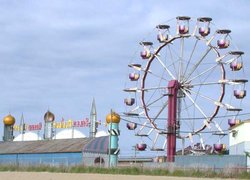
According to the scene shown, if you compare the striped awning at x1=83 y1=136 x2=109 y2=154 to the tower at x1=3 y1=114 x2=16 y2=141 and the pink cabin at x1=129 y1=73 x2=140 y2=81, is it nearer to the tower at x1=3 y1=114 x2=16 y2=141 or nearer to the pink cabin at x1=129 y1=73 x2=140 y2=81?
the pink cabin at x1=129 y1=73 x2=140 y2=81

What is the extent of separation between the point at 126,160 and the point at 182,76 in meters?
20.9

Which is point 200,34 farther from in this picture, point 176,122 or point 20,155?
point 20,155

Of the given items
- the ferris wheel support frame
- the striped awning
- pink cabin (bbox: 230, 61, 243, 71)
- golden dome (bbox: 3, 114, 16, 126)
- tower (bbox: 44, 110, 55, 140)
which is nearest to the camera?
pink cabin (bbox: 230, 61, 243, 71)

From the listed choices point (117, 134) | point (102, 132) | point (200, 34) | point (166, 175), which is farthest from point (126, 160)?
point (166, 175)

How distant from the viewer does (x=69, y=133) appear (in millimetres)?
90938

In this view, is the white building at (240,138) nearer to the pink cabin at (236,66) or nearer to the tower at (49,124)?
the pink cabin at (236,66)

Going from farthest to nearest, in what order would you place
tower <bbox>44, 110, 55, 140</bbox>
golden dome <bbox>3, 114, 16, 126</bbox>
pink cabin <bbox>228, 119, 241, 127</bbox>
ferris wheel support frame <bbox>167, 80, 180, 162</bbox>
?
golden dome <bbox>3, 114, 16, 126</bbox> < tower <bbox>44, 110, 55, 140</bbox> < ferris wheel support frame <bbox>167, 80, 180, 162</bbox> < pink cabin <bbox>228, 119, 241, 127</bbox>

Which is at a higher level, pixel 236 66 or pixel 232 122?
pixel 236 66

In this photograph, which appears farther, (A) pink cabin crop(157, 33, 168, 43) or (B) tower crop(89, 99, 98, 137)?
(B) tower crop(89, 99, 98, 137)

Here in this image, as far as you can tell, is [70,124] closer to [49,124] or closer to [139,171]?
[49,124]

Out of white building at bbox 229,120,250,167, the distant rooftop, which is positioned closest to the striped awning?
the distant rooftop

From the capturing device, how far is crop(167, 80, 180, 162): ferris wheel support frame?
218 ft

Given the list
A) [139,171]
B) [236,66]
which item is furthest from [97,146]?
[139,171]

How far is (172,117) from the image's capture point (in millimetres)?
67312
